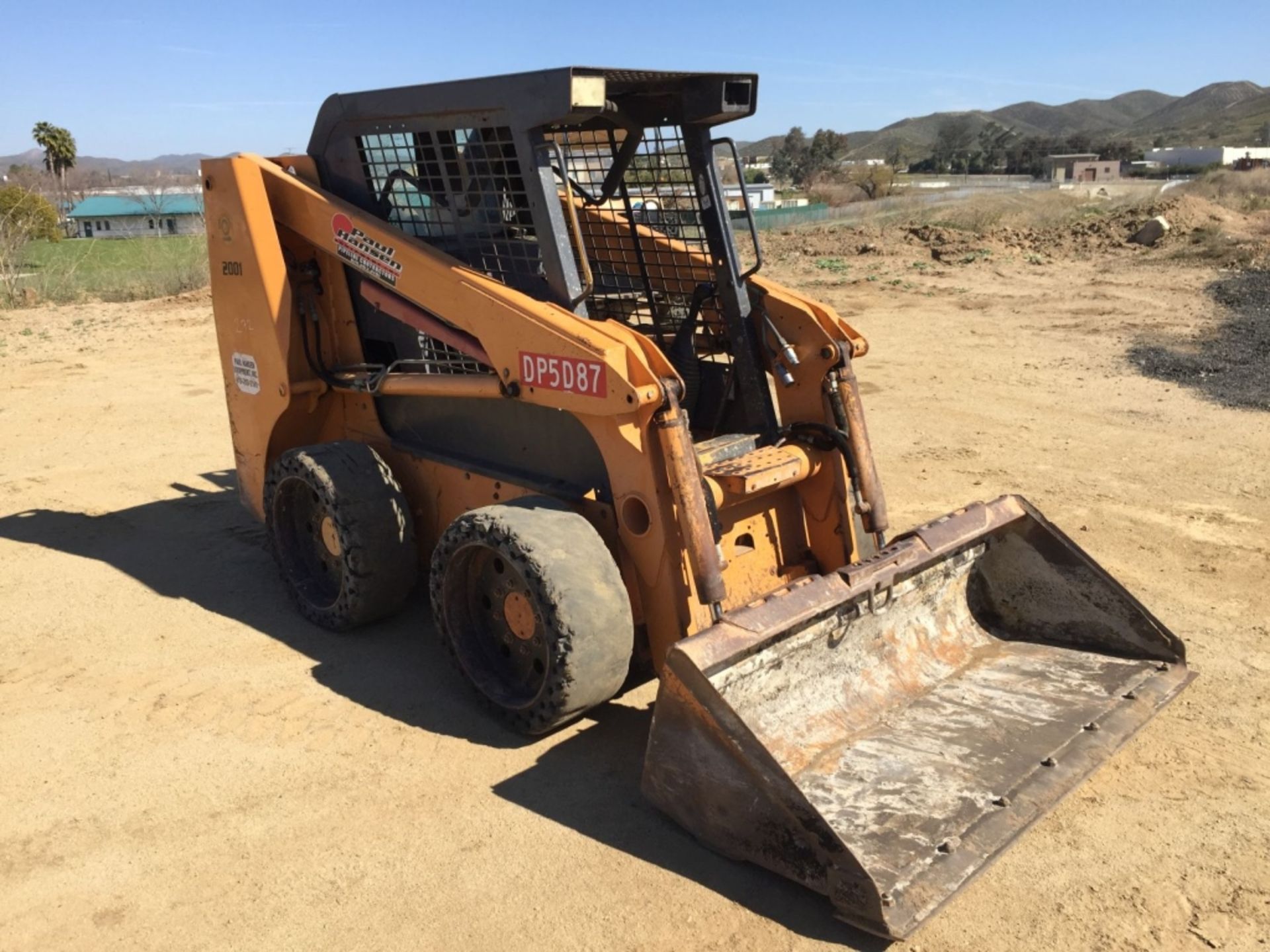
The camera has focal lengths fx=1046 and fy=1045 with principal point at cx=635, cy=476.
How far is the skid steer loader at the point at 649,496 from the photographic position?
331 centimetres

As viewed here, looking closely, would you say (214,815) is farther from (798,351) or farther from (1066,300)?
(1066,300)

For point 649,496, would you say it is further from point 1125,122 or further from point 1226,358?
point 1125,122

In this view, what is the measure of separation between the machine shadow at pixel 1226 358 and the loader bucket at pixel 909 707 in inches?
219

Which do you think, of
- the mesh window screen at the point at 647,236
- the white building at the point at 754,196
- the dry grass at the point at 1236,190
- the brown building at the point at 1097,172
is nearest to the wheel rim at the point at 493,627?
the mesh window screen at the point at 647,236

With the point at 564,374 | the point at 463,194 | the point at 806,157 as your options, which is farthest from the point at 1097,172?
the point at 564,374

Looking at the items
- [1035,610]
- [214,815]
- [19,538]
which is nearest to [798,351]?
[1035,610]

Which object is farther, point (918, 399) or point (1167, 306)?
point (1167, 306)

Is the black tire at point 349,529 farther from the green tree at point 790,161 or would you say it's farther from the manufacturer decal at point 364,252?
the green tree at point 790,161

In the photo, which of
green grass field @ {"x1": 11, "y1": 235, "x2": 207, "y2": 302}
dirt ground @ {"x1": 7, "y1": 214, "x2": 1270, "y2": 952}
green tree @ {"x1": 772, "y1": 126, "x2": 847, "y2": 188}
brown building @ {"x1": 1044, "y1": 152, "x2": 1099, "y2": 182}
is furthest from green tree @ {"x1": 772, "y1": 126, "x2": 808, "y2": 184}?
dirt ground @ {"x1": 7, "y1": 214, "x2": 1270, "y2": 952}

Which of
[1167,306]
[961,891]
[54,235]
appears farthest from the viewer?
[54,235]

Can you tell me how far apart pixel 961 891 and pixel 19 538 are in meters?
5.91

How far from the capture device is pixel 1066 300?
46.8 feet

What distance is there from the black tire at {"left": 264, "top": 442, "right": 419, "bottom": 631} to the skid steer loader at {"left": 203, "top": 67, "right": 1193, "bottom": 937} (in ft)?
0.05

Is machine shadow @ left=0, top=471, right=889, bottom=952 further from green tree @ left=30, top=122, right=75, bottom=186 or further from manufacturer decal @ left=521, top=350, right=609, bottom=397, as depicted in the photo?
green tree @ left=30, top=122, right=75, bottom=186
